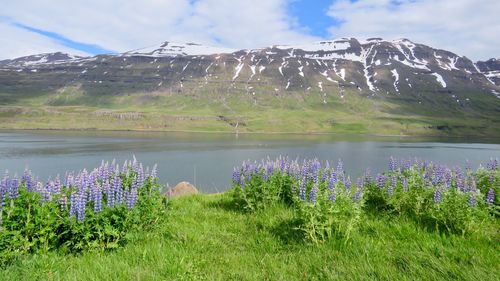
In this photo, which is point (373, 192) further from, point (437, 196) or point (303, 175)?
point (437, 196)

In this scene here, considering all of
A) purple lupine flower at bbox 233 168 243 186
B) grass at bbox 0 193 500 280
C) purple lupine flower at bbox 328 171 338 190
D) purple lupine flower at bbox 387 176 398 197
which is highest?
purple lupine flower at bbox 328 171 338 190

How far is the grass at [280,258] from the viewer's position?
233 inches

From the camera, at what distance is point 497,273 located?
18.6 feet

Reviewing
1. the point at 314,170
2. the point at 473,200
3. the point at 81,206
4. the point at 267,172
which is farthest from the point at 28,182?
the point at 473,200

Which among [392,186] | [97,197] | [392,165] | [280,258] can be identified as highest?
[392,165]

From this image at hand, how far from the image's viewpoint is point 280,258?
6.93 meters

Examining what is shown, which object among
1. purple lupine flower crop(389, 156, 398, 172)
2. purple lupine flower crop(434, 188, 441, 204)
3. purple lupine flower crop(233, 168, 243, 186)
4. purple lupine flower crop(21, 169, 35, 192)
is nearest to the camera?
purple lupine flower crop(21, 169, 35, 192)

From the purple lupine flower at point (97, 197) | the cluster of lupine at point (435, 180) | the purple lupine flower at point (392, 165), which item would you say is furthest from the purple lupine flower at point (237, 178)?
the purple lupine flower at point (97, 197)

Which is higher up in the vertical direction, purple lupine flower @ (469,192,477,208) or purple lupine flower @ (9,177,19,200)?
purple lupine flower @ (9,177,19,200)

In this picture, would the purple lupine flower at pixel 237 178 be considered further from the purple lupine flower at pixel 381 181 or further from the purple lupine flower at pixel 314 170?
the purple lupine flower at pixel 381 181

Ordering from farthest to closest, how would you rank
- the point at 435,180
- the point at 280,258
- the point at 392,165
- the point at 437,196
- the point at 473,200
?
the point at 392,165 < the point at 435,180 < the point at 437,196 < the point at 473,200 < the point at 280,258

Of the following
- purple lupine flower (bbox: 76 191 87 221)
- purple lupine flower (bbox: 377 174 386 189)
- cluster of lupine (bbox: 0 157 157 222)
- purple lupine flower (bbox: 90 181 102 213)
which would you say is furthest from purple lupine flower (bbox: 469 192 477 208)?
purple lupine flower (bbox: 76 191 87 221)

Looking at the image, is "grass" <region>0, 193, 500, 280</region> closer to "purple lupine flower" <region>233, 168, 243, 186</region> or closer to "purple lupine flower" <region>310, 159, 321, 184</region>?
"purple lupine flower" <region>310, 159, 321, 184</region>

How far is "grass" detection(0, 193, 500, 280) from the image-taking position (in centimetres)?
593
